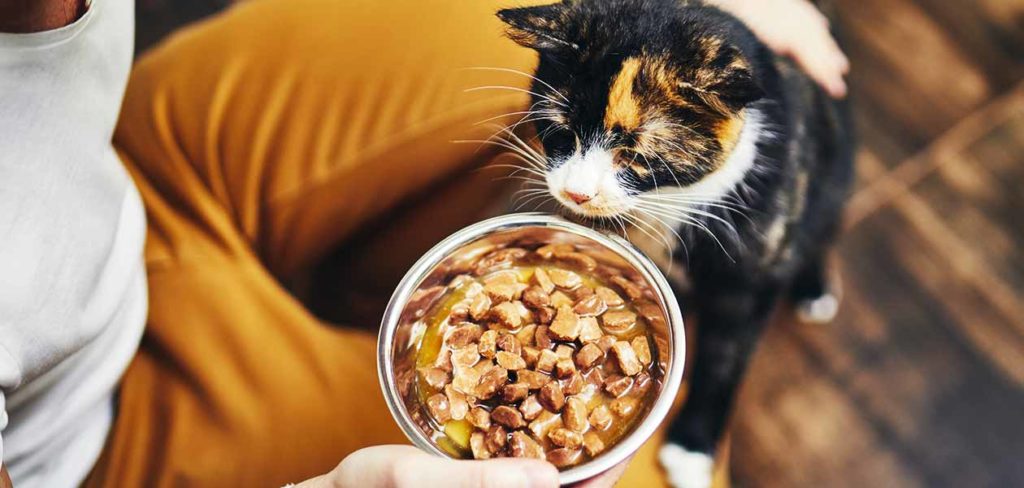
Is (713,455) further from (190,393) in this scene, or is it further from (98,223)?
(98,223)

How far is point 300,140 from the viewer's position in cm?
64

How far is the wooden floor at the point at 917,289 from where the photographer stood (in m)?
1.04

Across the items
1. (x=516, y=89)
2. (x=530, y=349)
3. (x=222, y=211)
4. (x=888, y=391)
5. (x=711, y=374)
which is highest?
(x=516, y=89)

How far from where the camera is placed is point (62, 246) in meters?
0.52

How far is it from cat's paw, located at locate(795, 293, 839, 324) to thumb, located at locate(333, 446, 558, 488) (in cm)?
80

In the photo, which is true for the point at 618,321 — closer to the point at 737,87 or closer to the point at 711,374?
the point at 737,87

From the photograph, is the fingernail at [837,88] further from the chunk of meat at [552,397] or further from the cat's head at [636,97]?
the chunk of meat at [552,397]

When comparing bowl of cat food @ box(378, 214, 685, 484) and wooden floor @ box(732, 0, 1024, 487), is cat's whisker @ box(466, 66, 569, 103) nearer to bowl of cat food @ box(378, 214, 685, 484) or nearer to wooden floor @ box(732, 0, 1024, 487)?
bowl of cat food @ box(378, 214, 685, 484)

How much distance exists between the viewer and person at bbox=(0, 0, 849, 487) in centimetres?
50

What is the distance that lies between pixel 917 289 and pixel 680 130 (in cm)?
80

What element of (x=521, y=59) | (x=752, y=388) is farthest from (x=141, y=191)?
(x=752, y=388)

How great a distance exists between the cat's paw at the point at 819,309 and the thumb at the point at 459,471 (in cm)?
80

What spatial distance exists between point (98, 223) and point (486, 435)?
335 mm

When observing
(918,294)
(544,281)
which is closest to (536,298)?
(544,281)
